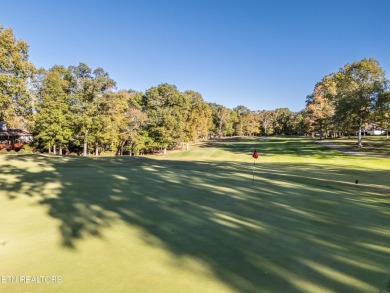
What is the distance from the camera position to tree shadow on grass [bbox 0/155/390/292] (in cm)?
468

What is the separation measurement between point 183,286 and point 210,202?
16.5 feet

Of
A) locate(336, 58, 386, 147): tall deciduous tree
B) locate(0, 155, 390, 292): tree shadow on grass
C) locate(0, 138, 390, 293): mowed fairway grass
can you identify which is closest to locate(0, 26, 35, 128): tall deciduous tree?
locate(0, 155, 390, 292): tree shadow on grass

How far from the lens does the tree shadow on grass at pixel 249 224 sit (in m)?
4.68

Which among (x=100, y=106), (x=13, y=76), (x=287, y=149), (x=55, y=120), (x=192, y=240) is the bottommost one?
(x=192, y=240)

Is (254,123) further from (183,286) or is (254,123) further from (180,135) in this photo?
(183,286)

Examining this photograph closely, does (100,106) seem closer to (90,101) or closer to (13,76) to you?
(90,101)

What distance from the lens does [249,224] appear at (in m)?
7.09

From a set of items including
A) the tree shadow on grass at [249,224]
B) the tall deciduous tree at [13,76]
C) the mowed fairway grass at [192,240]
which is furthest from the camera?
the tall deciduous tree at [13,76]

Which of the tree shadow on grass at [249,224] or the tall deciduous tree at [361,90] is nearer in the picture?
the tree shadow on grass at [249,224]

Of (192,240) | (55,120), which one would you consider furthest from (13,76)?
(192,240)

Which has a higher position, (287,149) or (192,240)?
(287,149)

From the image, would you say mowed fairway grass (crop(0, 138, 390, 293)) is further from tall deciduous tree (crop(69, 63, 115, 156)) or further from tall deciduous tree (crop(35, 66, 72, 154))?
tall deciduous tree (crop(35, 66, 72, 154))

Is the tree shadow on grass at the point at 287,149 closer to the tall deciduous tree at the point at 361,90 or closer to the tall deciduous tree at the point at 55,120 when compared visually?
the tall deciduous tree at the point at 361,90

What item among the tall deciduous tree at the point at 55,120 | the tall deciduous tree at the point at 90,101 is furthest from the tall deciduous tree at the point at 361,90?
the tall deciduous tree at the point at 55,120
